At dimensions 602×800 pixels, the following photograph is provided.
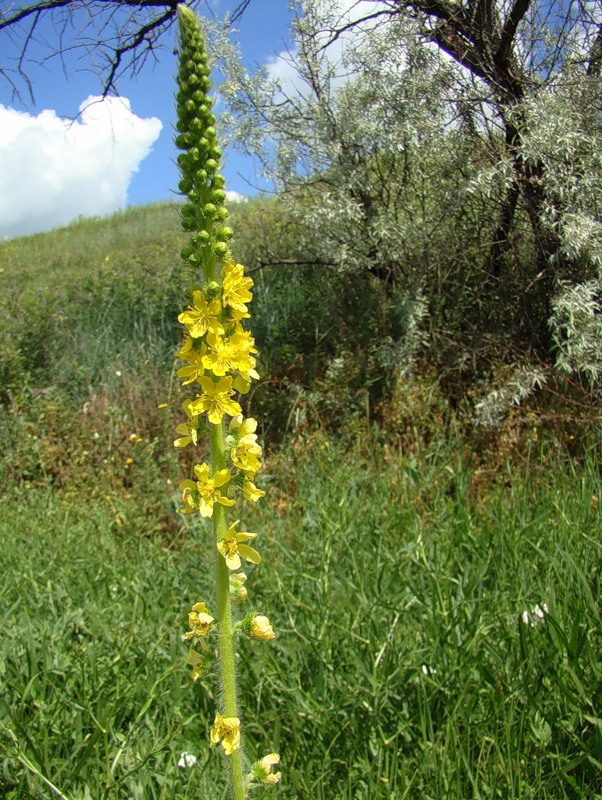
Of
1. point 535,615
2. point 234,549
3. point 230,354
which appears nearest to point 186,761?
point 234,549

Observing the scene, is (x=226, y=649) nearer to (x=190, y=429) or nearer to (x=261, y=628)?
(x=261, y=628)

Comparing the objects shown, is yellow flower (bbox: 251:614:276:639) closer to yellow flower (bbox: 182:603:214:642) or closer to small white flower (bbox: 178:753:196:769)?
yellow flower (bbox: 182:603:214:642)

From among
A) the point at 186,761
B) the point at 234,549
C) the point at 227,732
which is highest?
the point at 234,549

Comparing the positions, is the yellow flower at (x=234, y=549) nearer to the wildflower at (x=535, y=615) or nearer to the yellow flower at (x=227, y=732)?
the yellow flower at (x=227, y=732)

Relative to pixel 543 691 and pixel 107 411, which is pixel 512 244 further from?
pixel 543 691

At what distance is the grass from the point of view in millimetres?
1713

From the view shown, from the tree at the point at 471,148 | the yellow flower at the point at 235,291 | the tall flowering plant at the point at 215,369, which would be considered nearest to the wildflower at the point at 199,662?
the tall flowering plant at the point at 215,369

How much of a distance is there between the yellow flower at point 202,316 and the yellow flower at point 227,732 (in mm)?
667

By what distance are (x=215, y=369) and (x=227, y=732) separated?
0.63 meters

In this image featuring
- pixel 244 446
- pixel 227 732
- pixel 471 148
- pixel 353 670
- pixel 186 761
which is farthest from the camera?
pixel 471 148

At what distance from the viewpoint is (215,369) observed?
1.22m

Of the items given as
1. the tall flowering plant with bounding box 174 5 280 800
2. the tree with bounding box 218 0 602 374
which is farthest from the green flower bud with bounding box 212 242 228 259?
the tree with bounding box 218 0 602 374

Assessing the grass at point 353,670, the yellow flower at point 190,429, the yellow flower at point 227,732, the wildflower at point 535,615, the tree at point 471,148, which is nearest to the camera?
the yellow flower at point 227,732

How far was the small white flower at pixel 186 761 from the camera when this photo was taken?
178 cm
